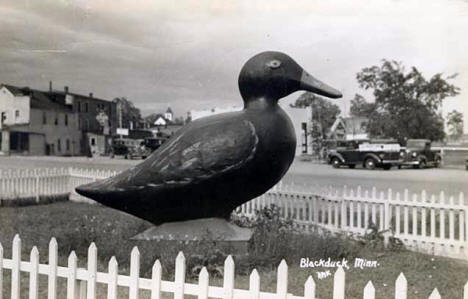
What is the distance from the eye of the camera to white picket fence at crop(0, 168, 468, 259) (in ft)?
17.5

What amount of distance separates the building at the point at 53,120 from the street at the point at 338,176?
1.01 feet

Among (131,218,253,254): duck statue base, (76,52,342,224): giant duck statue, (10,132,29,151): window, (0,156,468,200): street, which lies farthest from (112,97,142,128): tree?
(131,218,253,254): duck statue base

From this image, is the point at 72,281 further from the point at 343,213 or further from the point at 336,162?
the point at 336,162

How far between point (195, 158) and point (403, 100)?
212 centimetres

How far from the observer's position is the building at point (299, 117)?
4.90 metres

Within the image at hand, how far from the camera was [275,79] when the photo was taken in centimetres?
442

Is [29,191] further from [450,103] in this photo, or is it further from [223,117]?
[450,103]

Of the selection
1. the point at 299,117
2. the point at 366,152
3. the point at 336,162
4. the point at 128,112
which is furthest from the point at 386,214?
the point at 128,112

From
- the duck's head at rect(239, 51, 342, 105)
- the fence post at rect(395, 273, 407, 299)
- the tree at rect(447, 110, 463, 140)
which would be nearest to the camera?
the fence post at rect(395, 273, 407, 299)

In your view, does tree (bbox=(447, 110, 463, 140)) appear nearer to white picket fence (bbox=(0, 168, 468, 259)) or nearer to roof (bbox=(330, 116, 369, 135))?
roof (bbox=(330, 116, 369, 135))

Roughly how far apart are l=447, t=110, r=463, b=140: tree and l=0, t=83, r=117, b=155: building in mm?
3360

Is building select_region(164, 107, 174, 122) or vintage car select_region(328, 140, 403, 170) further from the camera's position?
vintage car select_region(328, 140, 403, 170)

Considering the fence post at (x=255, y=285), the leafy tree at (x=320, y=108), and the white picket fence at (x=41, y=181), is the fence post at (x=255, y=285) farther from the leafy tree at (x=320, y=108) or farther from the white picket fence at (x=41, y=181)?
the white picket fence at (x=41, y=181)

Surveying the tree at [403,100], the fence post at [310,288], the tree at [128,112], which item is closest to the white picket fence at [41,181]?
the tree at [128,112]
